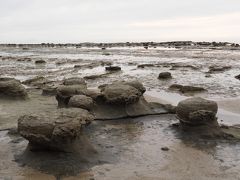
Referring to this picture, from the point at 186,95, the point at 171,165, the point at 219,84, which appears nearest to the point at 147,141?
the point at 171,165

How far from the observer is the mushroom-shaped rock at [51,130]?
8234 mm

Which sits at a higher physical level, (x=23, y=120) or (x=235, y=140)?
(x=23, y=120)

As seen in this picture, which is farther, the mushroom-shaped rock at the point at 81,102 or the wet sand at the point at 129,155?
the mushroom-shaped rock at the point at 81,102

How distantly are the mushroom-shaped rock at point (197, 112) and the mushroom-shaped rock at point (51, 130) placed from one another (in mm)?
3016

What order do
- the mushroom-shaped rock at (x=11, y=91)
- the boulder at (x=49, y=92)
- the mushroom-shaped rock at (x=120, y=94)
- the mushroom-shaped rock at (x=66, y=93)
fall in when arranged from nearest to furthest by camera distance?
the mushroom-shaped rock at (x=120, y=94)
the mushroom-shaped rock at (x=66, y=93)
the mushroom-shaped rock at (x=11, y=91)
the boulder at (x=49, y=92)

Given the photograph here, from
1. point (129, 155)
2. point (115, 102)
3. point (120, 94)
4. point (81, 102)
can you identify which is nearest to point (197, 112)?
point (129, 155)

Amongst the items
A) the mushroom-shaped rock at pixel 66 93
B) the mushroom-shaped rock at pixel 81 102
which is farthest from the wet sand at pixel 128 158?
the mushroom-shaped rock at pixel 66 93

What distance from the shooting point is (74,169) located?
307 inches

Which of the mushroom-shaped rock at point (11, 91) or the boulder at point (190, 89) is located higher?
the mushroom-shaped rock at point (11, 91)

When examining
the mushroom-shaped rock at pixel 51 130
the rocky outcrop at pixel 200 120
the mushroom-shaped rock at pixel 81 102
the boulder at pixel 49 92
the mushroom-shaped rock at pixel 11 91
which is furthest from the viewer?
the boulder at pixel 49 92

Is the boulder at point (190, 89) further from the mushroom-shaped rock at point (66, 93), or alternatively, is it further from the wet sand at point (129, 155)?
the mushroom-shaped rock at point (66, 93)

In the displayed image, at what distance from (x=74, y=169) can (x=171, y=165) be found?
1831mm

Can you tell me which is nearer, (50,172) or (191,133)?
(50,172)

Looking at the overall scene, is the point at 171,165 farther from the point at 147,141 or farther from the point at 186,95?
the point at 186,95
